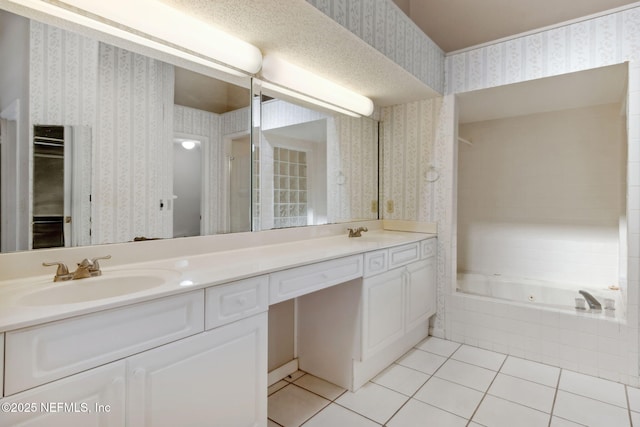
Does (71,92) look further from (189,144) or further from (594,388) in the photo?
(594,388)

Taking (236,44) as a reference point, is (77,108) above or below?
below

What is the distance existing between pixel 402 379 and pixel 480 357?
729 mm

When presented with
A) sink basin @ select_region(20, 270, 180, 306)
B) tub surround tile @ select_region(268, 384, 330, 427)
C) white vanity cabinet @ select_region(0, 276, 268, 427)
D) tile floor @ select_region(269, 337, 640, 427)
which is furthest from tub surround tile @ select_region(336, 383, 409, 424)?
sink basin @ select_region(20, 270, 180, 306)

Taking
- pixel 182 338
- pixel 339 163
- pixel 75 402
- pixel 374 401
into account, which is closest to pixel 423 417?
pixel 374 401

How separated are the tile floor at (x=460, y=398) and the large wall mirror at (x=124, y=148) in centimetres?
103

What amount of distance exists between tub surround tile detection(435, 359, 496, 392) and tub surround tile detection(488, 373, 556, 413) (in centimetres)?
5

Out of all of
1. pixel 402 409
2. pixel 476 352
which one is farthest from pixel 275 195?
pixel 476 352

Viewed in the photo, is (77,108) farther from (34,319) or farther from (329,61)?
(329,61)

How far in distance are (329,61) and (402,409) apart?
2.05 m

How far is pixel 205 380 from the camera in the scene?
1.15 meters

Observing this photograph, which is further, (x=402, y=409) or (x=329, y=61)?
(x=329, y=61)

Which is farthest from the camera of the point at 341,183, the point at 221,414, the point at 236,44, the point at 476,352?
the point at 341,183

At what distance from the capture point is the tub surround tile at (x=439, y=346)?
2529 mm

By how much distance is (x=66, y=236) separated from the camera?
51.1 inches
